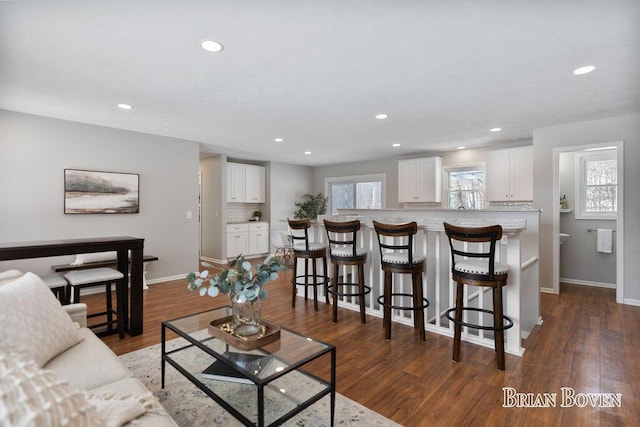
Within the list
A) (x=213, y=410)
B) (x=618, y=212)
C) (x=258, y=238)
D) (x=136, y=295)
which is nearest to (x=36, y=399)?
(x=213, y=410)

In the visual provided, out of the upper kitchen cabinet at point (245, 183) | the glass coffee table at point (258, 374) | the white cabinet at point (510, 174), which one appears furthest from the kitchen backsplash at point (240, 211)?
the glass coffee table at point (258, 374)

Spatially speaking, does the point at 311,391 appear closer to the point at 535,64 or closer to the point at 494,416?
the point at 494,416

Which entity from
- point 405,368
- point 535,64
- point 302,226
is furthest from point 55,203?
point 535,64

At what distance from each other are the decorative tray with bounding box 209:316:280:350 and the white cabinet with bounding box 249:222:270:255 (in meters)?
5.56

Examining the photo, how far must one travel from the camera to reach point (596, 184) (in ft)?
16.6

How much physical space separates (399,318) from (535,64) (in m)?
2.65

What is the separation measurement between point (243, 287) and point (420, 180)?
5.51 meters

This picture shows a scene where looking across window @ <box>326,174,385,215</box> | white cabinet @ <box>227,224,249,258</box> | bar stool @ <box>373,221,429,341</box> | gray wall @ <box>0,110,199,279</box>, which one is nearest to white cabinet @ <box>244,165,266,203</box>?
white cabinet @ <box>227,224,249,258</box>

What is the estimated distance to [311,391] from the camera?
1.69m

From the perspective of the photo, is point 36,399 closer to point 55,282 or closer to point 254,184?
point 55,282

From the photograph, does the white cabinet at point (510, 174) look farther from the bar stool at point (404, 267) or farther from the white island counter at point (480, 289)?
the bar stool at point (404, 267)

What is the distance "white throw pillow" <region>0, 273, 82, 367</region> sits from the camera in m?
1.36

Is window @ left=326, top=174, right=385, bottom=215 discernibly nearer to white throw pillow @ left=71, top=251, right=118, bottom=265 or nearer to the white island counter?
the white island counter

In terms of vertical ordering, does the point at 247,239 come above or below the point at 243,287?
below
